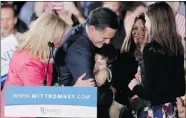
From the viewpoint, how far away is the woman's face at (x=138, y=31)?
238 cm

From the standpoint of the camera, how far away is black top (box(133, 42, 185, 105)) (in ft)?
7.70

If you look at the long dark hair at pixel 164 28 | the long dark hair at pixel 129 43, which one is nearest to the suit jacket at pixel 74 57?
the long dark hair at pixel 129 43

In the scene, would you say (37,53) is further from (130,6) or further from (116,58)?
(130,6)

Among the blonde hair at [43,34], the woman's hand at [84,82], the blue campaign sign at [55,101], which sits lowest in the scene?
the blue campaign sign at [55,101]

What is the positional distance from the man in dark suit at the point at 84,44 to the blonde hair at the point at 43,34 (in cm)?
7

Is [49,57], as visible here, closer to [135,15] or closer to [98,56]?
[98,56]

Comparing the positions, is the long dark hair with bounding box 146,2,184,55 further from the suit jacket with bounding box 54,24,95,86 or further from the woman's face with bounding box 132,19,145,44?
the suit jacket with bounding box 54,24,95,86

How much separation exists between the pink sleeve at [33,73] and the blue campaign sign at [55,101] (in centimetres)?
4

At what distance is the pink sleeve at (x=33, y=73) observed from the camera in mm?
2357

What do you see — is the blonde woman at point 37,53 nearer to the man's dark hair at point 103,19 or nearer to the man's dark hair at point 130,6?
the man's dark hair at point 103,19

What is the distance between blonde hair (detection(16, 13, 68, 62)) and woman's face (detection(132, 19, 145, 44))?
48 cm

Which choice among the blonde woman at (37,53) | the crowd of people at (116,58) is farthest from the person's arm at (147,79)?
the blonde woman at (37,53)

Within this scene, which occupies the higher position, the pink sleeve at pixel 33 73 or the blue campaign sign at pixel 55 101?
the pink sleeve at pixel 33 73

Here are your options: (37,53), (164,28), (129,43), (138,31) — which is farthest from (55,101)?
(164,28)
